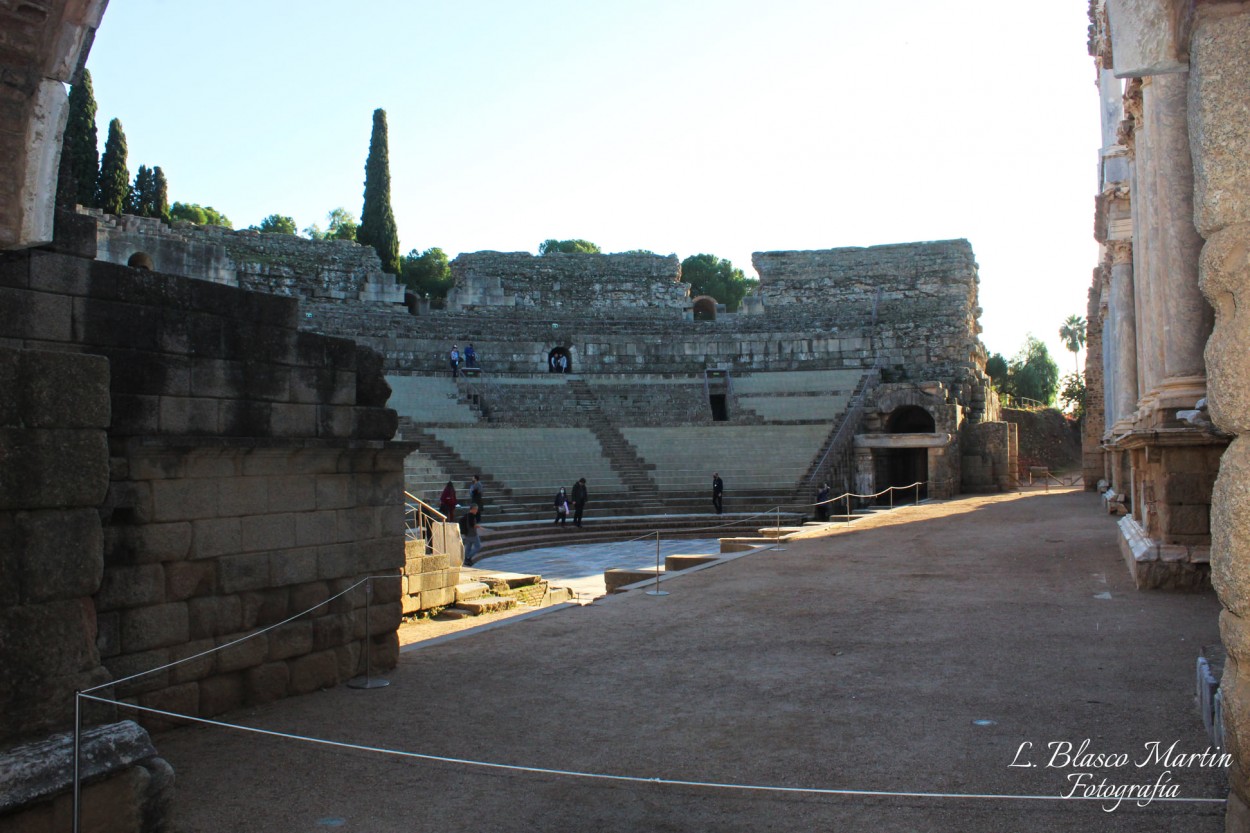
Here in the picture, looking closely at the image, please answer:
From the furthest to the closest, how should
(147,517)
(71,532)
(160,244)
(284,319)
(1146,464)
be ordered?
(160,244)
(1146,464)
(284,319)
(147,517)
(71,532)

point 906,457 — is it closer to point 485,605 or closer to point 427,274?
point 485,605

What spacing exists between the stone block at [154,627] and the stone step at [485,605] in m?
5.60

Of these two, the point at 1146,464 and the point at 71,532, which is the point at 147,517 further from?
the point at 1146,464

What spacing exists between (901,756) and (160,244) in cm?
3088

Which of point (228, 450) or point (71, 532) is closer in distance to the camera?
point (71, 532)

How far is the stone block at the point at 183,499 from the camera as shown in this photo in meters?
5.73

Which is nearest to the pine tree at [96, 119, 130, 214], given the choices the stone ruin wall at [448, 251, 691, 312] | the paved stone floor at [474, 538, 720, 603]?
the stone ruin wall at [448, 251, 691, 312]

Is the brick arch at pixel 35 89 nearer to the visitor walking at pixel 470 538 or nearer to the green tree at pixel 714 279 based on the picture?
the visitor walking at pixel 470 538

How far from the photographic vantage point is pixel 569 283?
38.6 m

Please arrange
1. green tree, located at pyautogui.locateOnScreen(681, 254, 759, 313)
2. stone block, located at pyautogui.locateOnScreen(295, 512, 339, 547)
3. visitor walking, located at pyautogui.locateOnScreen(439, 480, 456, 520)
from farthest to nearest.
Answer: green tree, located at pyautogui.locateOnScreen(681, 254, 759, 313), visitor walking, located at pyautogui.locateOnScreen(439, 480, 456, 520), stone block, located at pyautogui.locateOnScreen(295, 512, 339, 547)

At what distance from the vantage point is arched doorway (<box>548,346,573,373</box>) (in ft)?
106

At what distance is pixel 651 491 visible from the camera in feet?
74.7

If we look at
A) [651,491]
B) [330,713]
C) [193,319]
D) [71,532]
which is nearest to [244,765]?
[330,713]

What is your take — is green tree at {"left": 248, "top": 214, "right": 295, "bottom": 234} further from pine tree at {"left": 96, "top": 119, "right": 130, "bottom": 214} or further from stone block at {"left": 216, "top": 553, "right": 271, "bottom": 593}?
stone block at {"left": 216, "top": 553, "right": 271, "bottom": 593}
